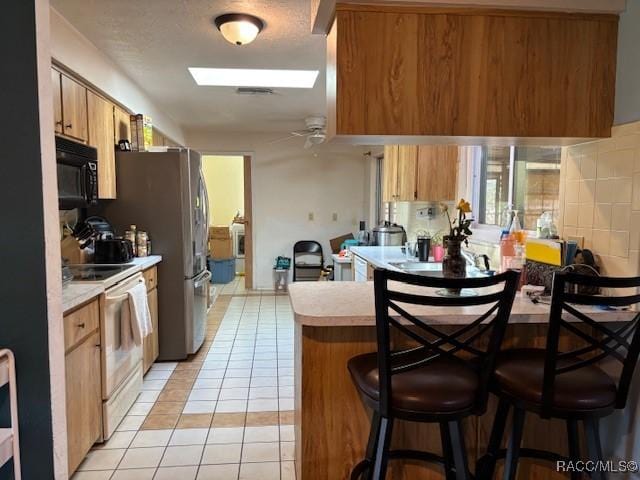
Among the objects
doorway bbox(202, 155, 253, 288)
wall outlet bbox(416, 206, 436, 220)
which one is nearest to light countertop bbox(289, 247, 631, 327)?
wall outlet bbox(416, 206, 436, 220)

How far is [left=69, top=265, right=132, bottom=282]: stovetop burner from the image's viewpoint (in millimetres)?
2357

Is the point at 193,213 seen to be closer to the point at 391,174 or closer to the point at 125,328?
the point at 125,328

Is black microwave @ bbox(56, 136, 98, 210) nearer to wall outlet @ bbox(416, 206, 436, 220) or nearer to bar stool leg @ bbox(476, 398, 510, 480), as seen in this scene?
bar stool leg @ bbox(476, 398, 510, 480)

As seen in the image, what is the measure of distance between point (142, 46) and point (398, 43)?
2.00 m

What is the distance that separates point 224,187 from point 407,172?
15.6ft

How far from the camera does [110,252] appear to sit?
2959mm

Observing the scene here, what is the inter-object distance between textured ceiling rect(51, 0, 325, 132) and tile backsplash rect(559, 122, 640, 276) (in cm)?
155

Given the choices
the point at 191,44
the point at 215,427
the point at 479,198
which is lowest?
the point at 215,427

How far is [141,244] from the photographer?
130 inches

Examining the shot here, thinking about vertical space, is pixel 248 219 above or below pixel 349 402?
above

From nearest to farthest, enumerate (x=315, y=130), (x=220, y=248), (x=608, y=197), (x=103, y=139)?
(x=608, y=197) → (x=103, y=139) → (x=315, y=130) → (x=220, y=248)

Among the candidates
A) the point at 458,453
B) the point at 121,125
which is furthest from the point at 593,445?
the point at 121,125

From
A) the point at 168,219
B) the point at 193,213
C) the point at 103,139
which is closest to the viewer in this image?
the point at 103,139

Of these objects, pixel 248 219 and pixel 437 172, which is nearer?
pixel 437 172
